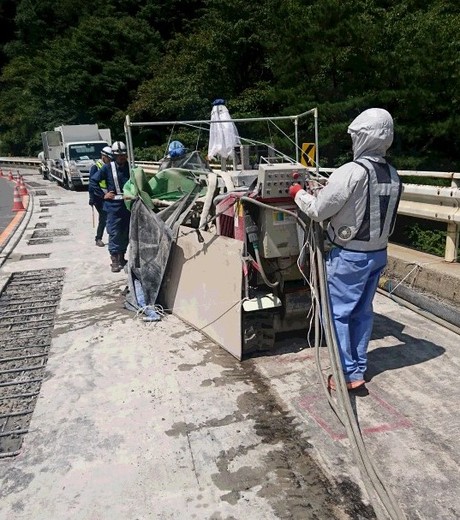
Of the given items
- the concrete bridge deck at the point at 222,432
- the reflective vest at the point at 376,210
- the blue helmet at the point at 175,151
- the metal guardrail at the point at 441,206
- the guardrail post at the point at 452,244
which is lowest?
the concrete bridge deck at the point at 222,432

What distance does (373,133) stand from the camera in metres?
3.28

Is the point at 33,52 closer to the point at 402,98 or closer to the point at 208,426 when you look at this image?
the point at 402,98

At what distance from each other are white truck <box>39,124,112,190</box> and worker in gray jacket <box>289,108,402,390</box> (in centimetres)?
1720

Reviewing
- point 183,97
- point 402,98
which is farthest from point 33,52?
point 402,98

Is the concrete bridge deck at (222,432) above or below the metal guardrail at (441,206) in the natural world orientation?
below

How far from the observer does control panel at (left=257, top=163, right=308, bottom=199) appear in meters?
3.80

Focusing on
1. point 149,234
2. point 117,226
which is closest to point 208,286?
point 149,234

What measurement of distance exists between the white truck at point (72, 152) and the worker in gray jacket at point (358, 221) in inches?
677

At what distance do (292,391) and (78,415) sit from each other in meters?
1.48

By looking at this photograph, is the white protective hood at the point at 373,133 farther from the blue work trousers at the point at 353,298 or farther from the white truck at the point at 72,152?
the white truck at the point at 72,152

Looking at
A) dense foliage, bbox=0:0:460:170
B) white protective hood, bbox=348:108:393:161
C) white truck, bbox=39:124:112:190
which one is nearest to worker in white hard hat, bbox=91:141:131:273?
white protective hood, bbox=348:108:393:161

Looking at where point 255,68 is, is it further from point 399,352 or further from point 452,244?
point 399,352

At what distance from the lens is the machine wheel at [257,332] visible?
4.09 meters

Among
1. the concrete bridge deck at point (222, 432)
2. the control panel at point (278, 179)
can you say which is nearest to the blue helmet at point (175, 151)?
the concrete bridge deck at point (222, 432)
